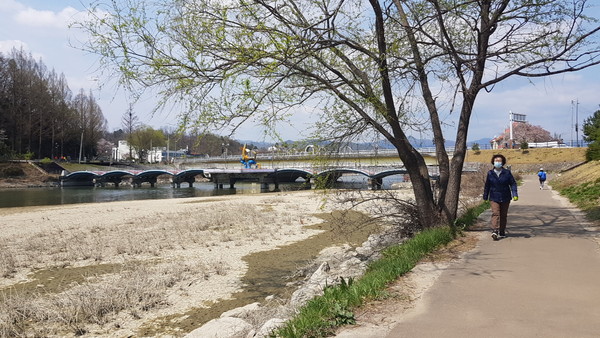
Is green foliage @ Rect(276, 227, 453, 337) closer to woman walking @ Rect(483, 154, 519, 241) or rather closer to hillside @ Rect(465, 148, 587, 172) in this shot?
woman walking @ Rect(483, 154, 519, 241)

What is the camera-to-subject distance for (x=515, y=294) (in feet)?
16.1

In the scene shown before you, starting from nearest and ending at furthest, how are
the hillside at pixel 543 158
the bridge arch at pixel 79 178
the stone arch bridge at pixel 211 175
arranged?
the hillside at pixel 543 158 → the stone arch bridge at pixel 211 175 → the bridge arch at pixel 79 178

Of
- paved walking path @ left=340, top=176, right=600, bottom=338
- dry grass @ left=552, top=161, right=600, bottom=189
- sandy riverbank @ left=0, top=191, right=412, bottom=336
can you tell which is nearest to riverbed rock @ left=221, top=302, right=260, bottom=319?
sandy riverbank @ left=0, top=191, right=412, bottom=336

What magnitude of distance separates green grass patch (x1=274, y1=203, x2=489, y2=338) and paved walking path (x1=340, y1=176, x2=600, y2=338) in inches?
11.8

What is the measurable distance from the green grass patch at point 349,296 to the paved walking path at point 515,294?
0.30 meters

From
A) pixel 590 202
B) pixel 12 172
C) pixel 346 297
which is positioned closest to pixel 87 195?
pixel 12 172

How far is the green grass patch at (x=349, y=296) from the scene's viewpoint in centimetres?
398

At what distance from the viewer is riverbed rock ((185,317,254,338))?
5469 mm

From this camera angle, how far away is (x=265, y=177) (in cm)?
6412

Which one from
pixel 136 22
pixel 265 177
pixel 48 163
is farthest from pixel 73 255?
pixel 48 163

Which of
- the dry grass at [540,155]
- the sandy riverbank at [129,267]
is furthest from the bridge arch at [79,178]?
the dry grass at [540,155]

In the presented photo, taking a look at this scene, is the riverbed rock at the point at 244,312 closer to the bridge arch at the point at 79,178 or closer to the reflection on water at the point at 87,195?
the reflection on water at the point at 87,195

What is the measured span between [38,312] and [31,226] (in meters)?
15.9

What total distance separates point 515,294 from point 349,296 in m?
1.92
